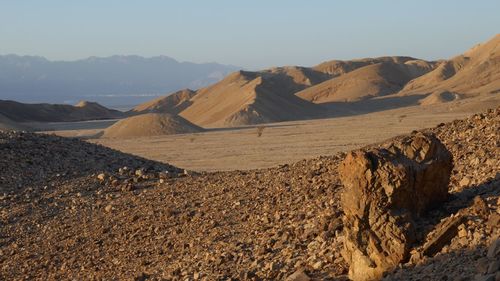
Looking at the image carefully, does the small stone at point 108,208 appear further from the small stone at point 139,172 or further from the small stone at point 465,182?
the small stone at point 465,182

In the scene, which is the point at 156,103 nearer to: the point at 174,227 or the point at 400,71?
the point at 400,71

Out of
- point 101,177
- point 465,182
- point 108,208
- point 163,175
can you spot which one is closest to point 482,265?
point 465,182

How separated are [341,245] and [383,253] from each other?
69 centimetres

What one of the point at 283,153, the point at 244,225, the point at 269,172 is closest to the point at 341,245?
the point at 244,225

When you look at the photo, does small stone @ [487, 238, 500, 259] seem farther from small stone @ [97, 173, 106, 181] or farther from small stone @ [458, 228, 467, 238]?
small stone @ [97, 173, 106, 181]

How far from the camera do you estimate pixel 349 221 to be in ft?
21.4

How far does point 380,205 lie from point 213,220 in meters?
3.30

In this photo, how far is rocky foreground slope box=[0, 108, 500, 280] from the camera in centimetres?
630

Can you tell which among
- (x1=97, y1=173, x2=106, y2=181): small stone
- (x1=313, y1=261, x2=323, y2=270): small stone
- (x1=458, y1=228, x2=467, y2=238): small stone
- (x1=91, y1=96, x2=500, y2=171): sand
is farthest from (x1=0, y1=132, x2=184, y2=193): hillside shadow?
(x1=91, y1=96, x2=500, y2=171): sand

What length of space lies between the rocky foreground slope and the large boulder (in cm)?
16

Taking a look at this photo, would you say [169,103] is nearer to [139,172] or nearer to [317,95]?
[317,95]

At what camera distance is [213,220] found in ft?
30.6

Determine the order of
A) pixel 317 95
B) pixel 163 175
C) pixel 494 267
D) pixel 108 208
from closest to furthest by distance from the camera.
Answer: pixel 494 267
pixel 108 208
pixel 163 175
pixel 317 95

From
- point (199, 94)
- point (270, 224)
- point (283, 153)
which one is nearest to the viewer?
point (270, 224)
